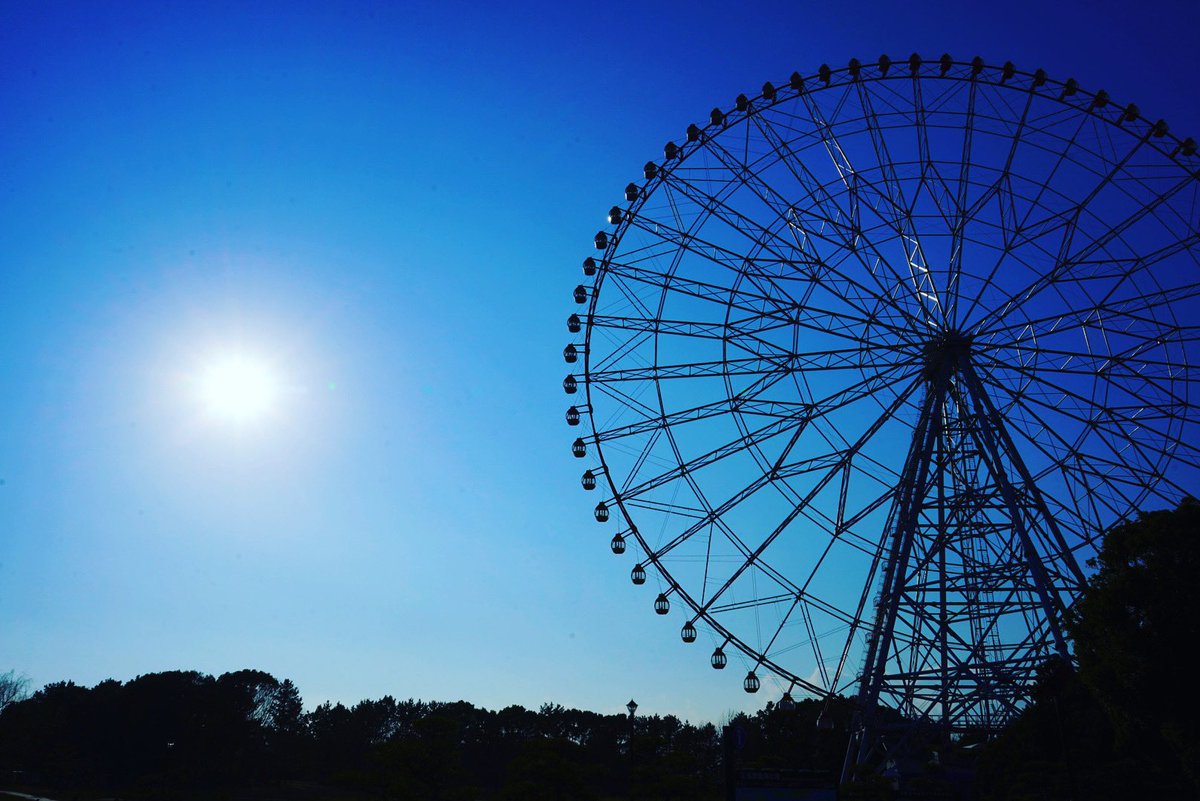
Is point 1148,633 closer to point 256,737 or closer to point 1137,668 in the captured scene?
point 1137,668

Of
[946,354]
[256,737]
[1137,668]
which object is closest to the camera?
[1137,668]

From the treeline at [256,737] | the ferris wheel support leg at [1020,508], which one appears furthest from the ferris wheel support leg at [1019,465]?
the treeline at [256,737]

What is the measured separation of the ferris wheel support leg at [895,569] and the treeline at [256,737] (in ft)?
115

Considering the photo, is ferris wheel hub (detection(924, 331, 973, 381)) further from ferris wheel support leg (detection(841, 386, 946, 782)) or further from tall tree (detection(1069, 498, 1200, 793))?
tall tree (detection(1069, 498, 1200, 793))

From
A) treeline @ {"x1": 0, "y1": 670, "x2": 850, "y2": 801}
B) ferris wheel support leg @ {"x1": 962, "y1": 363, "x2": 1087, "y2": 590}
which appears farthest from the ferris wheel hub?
treeline @ {"x1": 0, "y1": 670, "x2": 850, "y2": 801}

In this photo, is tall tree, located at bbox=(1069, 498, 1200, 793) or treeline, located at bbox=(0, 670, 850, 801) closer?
tall tree, located at bbox=(1069, 498, 1200, 793)

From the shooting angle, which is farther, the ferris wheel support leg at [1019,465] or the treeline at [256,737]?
the treeline at [256,737]

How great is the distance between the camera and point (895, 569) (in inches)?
1042

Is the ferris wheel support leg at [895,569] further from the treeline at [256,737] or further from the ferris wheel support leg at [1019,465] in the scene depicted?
the treeline at [256,737]

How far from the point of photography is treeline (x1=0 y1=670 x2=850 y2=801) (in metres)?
74.8

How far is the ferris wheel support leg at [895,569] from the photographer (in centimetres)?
2589

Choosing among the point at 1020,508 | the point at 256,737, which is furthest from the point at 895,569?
the point at 256,737

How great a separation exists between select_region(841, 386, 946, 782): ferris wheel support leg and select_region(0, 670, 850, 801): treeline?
34.9m

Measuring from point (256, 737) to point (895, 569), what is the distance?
247ft
